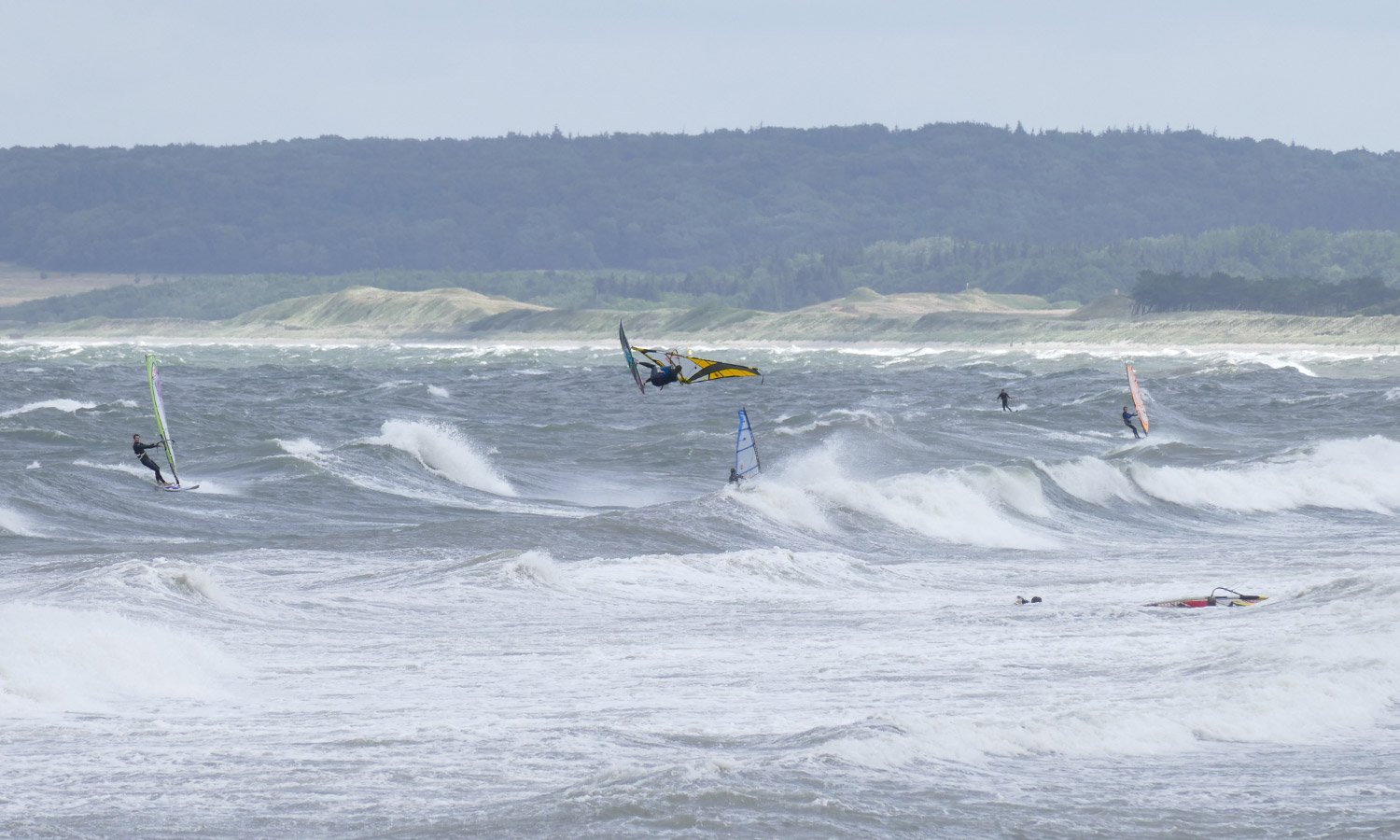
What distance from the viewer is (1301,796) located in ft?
35.1

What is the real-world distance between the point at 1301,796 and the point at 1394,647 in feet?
15.0

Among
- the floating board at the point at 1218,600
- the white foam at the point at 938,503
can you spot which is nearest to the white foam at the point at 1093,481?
the white foam at the point at 938,503

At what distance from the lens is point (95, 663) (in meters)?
13.7

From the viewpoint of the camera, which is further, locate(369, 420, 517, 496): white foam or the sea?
locate(369, 420, 517, 496): white foam

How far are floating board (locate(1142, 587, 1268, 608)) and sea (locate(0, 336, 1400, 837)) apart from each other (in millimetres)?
131

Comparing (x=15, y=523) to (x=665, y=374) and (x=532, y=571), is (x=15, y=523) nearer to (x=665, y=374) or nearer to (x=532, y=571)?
(x=532, y=571)

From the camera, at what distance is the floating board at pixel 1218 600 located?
1792 centimetres

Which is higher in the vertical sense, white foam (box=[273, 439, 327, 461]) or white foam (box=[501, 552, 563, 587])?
white foam (box=[501, 552, 563, 587])

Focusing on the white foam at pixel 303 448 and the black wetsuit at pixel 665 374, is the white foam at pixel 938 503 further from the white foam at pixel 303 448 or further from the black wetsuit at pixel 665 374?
the white foam at pixel 303 448

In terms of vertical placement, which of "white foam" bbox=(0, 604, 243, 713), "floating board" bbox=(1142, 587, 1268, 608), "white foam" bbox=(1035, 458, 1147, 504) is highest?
"white foam" bbox=(0, 604, 243, 713)

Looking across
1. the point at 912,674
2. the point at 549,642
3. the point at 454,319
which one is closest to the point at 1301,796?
the point at 912,674

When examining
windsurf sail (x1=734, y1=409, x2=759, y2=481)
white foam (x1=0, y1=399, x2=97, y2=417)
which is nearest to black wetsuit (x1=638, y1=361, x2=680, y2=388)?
windsurf sail (x1=734, y1=409, x2=759, y2=481)

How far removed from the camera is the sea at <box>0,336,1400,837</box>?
10555mm

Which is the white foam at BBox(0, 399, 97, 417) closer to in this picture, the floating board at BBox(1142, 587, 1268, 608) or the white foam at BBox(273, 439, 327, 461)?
the white foam at BBox(273, 439, 327, 461)
